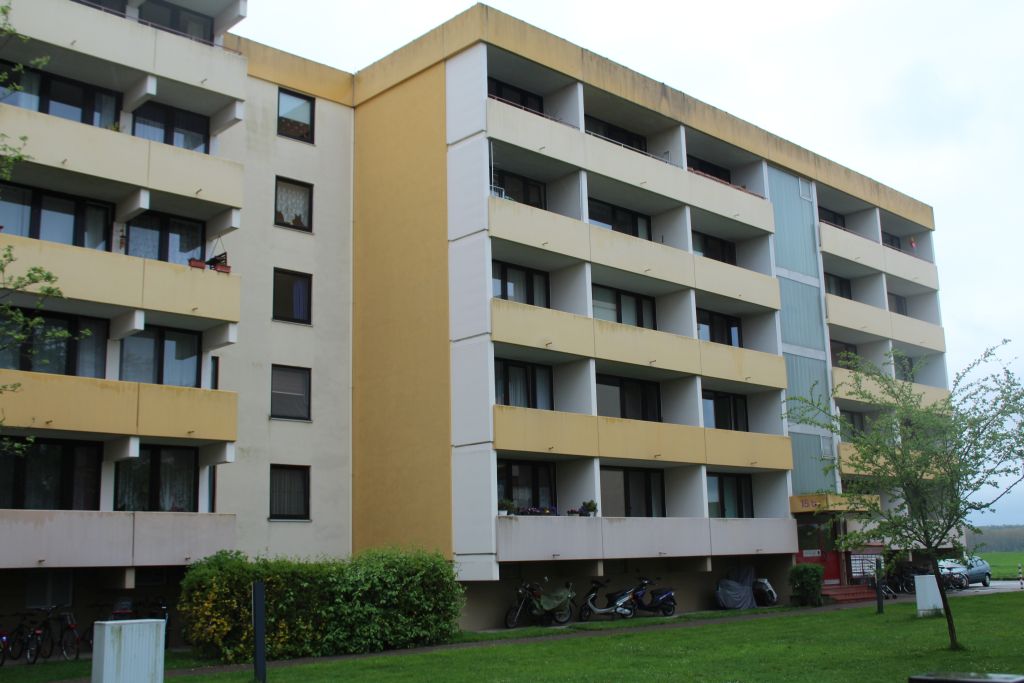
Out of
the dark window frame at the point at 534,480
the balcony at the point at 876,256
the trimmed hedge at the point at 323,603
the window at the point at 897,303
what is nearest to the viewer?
the trimmed hedge at the point at 323,603

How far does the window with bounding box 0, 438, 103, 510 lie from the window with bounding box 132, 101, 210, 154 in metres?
7.74

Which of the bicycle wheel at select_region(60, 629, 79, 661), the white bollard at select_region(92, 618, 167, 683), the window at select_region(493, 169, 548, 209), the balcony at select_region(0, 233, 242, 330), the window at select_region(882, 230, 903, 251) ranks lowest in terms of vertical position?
the bicycle wheel at select_region(60, 629, 79, 661)

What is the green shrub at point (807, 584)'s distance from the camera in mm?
34062

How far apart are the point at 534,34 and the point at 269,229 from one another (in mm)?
9175

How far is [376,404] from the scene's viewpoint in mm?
29703

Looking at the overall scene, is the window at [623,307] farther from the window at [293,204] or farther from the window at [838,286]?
the window at [838,286]

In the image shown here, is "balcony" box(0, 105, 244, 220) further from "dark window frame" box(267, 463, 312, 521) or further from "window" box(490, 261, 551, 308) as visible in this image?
"window" box(490, 261, 551, 308)

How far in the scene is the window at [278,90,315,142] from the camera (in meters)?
→ 30.7

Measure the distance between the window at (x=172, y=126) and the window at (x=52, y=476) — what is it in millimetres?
7742

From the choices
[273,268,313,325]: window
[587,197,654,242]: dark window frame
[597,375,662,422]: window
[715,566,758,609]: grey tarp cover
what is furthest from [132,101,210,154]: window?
[715,566,758,609]: grey tarp cover

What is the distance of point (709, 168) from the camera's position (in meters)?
39.7

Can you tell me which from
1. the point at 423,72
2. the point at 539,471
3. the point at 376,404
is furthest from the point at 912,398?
the point at 423,72

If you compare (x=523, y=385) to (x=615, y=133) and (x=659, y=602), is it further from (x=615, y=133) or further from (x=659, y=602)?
(x=615, y=133)

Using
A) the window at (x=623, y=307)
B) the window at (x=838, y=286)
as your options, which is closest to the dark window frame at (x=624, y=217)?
the window at (x=623, y=307)
